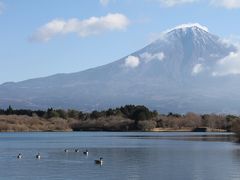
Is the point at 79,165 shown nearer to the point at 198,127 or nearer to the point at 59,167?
the point at 59,167

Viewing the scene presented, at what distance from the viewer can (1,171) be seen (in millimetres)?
30562

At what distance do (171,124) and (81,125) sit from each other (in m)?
18.3

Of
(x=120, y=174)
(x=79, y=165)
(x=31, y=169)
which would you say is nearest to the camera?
(x=120, y=174)

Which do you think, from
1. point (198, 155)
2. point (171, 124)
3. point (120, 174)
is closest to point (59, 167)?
point (120, 174)

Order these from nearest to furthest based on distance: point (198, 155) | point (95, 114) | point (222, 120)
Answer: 1. point (198, 155)
2. point (222, 120)
3. point (95, 114)

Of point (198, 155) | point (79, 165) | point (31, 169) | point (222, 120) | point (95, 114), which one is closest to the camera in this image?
point (31, 169)

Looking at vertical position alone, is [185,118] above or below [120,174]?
above

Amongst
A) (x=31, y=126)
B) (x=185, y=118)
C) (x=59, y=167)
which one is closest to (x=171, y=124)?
(x=185, y=118)

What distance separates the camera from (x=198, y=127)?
384 feet

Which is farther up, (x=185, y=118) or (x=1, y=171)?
(x=185, y=118)

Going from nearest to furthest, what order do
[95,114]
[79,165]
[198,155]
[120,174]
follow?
1. [120,174]
2. [79,165]
3. [198,155]
4. [95,114]

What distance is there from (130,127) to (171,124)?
27.0 feet

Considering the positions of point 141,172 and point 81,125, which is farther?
point 81,125

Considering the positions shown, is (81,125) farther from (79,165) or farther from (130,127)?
(79,165)
